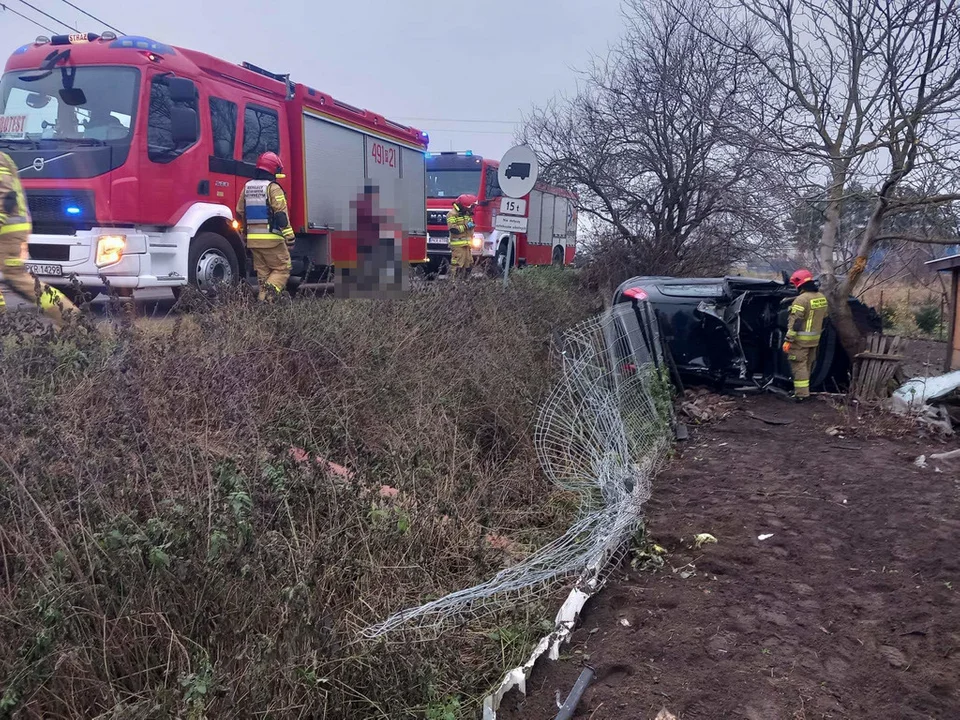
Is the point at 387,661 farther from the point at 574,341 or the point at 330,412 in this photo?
the point at 574,341

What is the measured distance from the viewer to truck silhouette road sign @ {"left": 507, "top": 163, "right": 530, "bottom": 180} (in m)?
9.13

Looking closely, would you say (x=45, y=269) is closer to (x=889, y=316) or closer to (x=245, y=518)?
(x=245, y=518)

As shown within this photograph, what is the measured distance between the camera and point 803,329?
709 cm

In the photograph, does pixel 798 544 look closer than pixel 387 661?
No

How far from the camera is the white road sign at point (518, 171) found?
9117 millimetres

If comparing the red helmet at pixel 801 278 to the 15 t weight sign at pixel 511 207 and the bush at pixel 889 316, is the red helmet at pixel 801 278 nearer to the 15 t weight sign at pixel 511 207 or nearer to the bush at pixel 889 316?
the 15 t weight sign at pixel 511 207

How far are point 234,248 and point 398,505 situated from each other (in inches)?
251

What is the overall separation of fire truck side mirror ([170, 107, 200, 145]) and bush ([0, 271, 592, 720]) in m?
3.58

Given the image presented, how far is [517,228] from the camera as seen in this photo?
906 centimetres

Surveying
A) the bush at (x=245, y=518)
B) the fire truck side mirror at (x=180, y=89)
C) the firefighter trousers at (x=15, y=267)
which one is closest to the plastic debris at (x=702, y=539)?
the bush at (x=245, y=518)

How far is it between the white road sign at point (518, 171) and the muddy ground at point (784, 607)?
4.75 metres

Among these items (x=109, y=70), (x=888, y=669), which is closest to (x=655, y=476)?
(x=888, y=669)

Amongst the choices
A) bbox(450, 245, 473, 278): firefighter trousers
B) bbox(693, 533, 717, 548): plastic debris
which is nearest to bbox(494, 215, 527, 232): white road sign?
bbox(450, 245, 473, 278): firefighter trousers

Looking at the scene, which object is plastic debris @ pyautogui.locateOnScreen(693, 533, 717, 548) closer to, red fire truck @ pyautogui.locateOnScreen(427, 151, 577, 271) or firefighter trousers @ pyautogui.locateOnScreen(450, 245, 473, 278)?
firefighter trousers @ pyautogui.locateOnScreen(450, 245, 473, 278)
